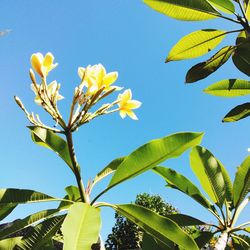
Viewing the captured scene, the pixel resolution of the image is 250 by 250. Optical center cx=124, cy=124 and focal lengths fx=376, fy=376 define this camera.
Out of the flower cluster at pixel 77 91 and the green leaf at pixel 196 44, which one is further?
the green leaf at pixel 196 44

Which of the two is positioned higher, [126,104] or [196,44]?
[196,44]

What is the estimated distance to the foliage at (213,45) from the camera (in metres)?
1.99

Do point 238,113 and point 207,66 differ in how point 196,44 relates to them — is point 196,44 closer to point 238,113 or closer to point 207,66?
point 207,66

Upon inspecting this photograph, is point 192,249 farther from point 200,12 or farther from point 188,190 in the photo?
point 200,12

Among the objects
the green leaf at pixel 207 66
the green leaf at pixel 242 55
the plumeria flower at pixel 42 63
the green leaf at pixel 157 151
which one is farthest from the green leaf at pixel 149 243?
the green leaf at pixel 242 55

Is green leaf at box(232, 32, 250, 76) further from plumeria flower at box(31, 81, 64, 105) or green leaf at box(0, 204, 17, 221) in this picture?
green leaf at box(0, 204, 17, 221)

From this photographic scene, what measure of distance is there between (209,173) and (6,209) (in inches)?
38.7

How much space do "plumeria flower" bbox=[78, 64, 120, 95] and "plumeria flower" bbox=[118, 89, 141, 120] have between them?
0.47 feet

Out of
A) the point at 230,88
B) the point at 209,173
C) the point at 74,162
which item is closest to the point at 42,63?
the point at 74,162

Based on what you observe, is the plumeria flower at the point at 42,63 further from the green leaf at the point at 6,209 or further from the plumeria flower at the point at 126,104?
the green leaf at the point at 6,209

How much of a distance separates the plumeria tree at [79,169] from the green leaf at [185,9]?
0.61 metres

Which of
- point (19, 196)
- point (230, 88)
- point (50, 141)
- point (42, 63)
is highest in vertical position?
point (230, 88)

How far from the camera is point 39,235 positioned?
152cm

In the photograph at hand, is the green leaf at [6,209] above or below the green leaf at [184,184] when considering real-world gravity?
below
